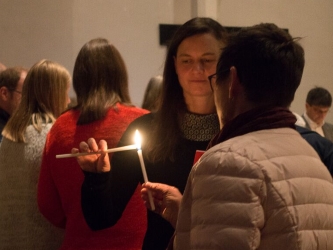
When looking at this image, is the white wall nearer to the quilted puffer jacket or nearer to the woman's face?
the woman's face

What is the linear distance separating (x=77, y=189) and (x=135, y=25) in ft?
10.3

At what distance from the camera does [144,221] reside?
2.02 metres

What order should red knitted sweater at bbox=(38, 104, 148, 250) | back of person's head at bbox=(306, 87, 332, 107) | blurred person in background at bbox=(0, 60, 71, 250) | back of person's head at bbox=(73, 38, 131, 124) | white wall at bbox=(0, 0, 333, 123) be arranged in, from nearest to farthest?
red knitted sweater at bbox=(38, 104, 148, 250) → back of person's head at bbox=(73, 38, 131, 124) → blurred person in background at bbox=(0, 60, 71, 250) → white wall at bbox=(0, 0, 333, 123) → back of person's head at bbox=(306, 87, 332, 107)

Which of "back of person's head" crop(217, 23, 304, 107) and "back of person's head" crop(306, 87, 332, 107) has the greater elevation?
"back of person's head" crop(217, 23, 304, 107)

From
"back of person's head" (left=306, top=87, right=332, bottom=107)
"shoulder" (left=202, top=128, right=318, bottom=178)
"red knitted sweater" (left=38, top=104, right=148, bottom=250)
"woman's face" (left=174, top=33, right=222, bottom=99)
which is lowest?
"back of person's head" (left=306, top=87, right=332, bottom=107)

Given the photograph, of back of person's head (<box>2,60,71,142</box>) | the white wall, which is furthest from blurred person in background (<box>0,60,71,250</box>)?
the white wall

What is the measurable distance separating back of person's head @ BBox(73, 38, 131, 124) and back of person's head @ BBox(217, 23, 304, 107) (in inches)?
38.7

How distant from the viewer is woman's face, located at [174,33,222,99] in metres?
1.71

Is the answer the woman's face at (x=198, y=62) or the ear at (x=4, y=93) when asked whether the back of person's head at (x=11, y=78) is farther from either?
the woman's face at (x=198, y=62)

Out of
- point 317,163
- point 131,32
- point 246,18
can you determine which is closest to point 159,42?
point 131,32

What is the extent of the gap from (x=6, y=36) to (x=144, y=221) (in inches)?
117

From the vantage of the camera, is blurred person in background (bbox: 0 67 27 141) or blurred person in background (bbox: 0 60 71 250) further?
blurred person in background (bbox: 0 67 27 141)

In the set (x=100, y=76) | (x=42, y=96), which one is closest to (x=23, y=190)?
(x=42, y=96)

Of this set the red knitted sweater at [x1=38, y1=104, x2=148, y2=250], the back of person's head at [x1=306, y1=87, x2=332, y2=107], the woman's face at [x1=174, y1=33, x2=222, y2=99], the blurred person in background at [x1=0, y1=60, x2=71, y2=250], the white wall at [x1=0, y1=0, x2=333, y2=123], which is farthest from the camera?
the back of person's head at [x1=306, y1=87, x2=332, y2=107]
